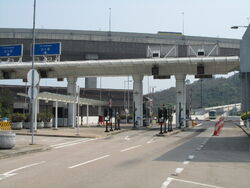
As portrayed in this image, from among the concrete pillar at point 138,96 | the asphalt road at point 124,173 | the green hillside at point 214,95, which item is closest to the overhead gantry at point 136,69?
the concrete pillar at point 138,96

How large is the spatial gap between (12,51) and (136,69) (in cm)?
1513

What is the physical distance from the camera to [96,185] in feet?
30.2

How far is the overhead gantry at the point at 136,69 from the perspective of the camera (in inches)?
1631

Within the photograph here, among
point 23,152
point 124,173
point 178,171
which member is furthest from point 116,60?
point 124,173

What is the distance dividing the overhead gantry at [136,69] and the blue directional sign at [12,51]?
2023 mm

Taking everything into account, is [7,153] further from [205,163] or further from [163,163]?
[205,163]

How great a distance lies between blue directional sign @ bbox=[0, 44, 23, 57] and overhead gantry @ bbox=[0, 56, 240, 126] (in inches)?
79.6

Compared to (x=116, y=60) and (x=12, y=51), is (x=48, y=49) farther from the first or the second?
(x=116, y=60)

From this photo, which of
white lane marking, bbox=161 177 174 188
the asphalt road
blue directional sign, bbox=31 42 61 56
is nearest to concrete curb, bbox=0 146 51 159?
the asphalt road

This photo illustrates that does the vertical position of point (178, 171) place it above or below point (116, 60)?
below

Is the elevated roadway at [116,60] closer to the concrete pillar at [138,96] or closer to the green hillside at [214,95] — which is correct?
the concrete pillar at [138,96]

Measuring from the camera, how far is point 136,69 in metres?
45.3

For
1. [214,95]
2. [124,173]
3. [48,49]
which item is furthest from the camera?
[214,95]

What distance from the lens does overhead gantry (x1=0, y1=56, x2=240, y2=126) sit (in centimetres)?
4144
